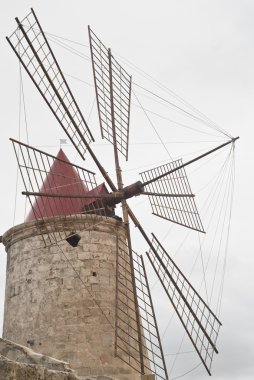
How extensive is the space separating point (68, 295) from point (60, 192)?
175 cm

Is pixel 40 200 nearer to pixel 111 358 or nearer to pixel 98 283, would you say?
pixel 98 283

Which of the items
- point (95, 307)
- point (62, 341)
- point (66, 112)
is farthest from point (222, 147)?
point (62, 341)

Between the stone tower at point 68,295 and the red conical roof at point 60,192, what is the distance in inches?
15.0

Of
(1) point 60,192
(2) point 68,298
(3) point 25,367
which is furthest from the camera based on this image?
(1) point 60,192

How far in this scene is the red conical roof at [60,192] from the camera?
8108mm

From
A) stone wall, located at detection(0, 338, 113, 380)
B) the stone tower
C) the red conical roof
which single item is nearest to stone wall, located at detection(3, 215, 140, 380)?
the stone tower

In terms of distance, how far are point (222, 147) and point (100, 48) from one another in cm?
257

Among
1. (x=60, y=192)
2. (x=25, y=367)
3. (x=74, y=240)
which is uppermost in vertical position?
(x=60, y=192)

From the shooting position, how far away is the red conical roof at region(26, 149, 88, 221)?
26.6 ft

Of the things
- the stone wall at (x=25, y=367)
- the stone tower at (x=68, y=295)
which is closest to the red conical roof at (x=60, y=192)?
the stone tower at (x=68, y=295)

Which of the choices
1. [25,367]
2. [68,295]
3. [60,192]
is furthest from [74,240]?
[25,367]

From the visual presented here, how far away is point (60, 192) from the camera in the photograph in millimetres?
8344

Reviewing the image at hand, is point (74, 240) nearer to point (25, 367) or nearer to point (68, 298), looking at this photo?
point (68, 298)

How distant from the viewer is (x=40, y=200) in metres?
8.46
